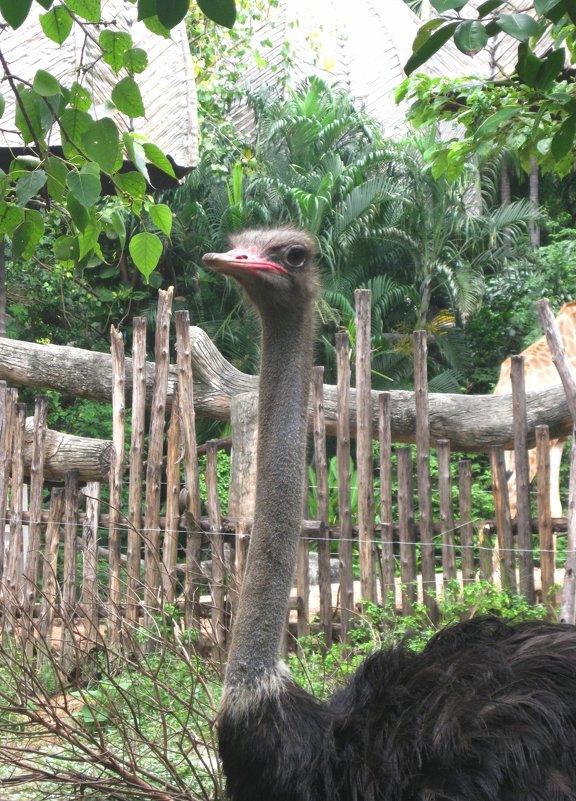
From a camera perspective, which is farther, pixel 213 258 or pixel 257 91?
pixel 257 91

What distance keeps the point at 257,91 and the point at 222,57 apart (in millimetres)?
1448

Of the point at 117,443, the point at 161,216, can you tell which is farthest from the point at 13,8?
the point at 117,443

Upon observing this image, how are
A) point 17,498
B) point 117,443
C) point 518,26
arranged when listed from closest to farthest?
point 518,26 → point 117,443 → point 17,498

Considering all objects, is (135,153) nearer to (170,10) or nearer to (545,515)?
(170,10)

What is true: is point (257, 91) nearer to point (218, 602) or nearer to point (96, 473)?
point (96, 473)

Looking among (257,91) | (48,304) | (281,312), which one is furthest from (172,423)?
(257,91)

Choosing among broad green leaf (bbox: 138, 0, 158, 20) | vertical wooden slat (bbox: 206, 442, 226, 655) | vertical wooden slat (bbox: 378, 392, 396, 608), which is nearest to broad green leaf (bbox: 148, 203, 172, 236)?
broad green leaf (bbox: 138, 0, 158, 20)

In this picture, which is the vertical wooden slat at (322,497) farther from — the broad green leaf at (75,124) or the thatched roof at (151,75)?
the broad green leaf at (75,124)

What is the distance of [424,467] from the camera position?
5211mm

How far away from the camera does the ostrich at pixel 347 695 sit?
2.31 metres

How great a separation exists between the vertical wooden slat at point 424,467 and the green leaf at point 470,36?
3.24m

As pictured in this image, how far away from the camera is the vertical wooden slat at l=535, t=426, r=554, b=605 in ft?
16.3

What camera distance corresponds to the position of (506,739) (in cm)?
231

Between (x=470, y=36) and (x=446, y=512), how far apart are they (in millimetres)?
3554
